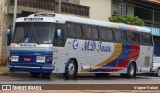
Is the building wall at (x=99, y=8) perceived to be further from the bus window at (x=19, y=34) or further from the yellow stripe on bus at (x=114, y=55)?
the bus window at (x=19, y=34)

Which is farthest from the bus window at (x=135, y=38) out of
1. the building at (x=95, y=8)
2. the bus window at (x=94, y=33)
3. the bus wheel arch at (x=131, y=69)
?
the building at (x=95, y=8)

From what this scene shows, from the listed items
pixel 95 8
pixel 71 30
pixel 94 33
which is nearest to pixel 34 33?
Answer: pixel 71 30

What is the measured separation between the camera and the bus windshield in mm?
22750

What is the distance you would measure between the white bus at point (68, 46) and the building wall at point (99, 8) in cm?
1516

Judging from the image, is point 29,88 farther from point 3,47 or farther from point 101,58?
point 3,47

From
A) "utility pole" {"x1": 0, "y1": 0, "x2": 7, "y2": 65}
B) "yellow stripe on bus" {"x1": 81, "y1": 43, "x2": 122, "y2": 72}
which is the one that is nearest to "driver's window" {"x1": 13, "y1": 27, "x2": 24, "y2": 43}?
"yellow stripe on bus" {"x1": 81, "y1": 43, "x2": 122, "y2": 72}

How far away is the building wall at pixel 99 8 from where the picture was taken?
145 ft

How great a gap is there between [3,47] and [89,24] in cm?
1147

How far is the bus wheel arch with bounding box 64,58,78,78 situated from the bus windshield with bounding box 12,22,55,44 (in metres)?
1.76

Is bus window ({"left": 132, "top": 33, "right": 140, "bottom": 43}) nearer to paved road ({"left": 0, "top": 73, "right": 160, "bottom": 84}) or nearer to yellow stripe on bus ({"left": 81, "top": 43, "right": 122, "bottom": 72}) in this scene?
yellow stripe on bus ({"left": 81, "top": 43, "right": 122, "bottom": 72})

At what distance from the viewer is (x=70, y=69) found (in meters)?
23.9

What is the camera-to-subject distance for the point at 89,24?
2569 cm

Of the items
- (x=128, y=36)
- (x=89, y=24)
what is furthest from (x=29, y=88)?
(x=128, y=36)

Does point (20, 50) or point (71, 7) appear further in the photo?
point (71, 7)
